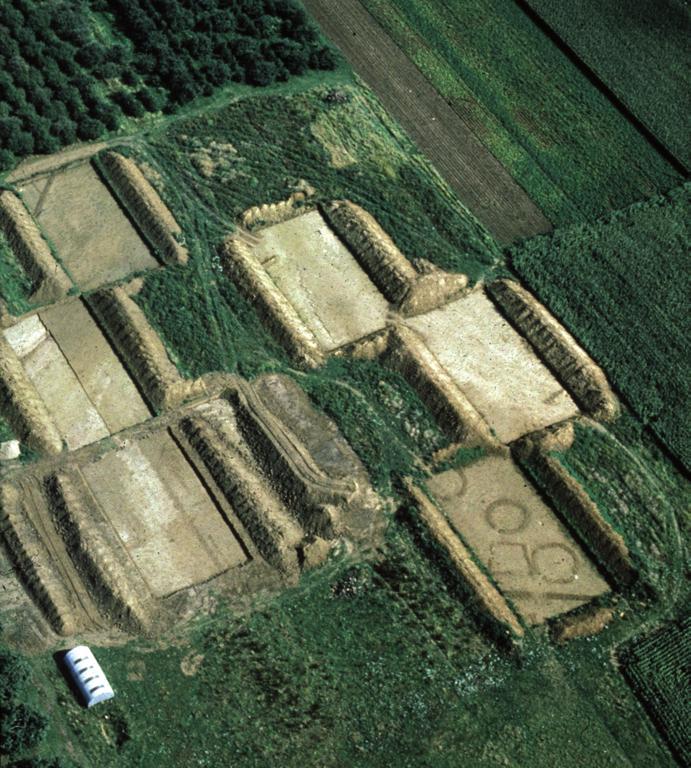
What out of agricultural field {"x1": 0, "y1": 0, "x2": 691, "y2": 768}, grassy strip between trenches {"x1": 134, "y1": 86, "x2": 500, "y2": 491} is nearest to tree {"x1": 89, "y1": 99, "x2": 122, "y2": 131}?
agricultural field {"x1": 0, "y1": 0, "x2": 691, "y2": 768}

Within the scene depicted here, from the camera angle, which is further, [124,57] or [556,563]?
[124,57]

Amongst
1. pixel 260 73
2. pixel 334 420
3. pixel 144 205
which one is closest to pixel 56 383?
pixel 144 205

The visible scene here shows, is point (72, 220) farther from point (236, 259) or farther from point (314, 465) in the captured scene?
point (314, 465)

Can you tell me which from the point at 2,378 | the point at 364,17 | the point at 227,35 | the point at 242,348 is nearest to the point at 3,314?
the point at 2,378

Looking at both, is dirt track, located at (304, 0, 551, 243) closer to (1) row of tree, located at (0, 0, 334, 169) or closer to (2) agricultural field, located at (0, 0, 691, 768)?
(2) agricultural field, located at (0, 0, 691, 768)

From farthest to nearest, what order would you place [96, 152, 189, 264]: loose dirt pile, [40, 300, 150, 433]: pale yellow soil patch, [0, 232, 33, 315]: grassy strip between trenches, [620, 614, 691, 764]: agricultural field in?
[96, 152, 189, 264]: loose dirt pile < [0, 232, 33, 315]: grassy strip between trenches < [40, 300, 150, 433]: pale yellow soil patch < [620, 614, 691, 764]: agricultural field

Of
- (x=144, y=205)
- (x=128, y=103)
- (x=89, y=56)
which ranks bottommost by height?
(x=144, y=205)

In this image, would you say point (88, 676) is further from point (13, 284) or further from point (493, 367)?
point (493, 367)
